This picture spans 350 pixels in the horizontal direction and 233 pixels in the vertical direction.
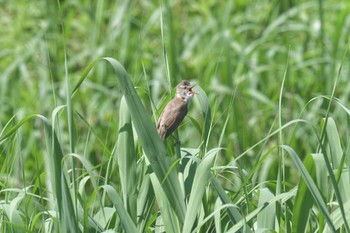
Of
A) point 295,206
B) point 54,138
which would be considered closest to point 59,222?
point 54,138

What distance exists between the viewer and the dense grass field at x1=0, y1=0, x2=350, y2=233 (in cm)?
219

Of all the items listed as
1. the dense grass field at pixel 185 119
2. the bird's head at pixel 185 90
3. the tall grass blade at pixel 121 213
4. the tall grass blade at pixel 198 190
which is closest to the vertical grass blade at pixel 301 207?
the dense grass field at pixel 185 119

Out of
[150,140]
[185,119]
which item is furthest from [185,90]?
[185,119]

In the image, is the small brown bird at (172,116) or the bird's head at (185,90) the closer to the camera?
the small brown bird at (172,116)

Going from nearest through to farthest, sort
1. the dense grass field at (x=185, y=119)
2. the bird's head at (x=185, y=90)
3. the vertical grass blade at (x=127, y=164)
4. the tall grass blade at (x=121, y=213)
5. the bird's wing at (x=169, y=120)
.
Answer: the tall grass blade at (x=121, y=213)
the dense grass field at (x=185, y=119)
the vertical grass blade at (x=127, y=164)
the bird's wing at (x=169, y=120)
the bird's head at (x=185, y=90)

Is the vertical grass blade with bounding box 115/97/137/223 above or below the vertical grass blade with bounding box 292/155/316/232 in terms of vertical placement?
above

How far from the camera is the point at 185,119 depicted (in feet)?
15.0

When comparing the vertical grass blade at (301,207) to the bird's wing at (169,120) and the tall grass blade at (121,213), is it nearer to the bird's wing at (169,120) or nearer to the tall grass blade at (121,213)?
the tall grass blade at (121,213)

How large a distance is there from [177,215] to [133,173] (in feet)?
0.64

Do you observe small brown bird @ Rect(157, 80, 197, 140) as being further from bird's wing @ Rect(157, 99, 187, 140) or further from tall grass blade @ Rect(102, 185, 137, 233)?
tall grass blade @ Rect(102, 185, 137, 233)

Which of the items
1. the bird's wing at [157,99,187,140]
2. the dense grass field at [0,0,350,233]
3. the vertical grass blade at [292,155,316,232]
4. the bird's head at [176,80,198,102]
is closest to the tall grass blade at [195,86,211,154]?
the dense grass field at [0,0,350,233]

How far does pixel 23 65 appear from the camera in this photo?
5.40 m

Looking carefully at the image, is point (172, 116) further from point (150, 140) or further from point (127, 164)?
point (150, 140)

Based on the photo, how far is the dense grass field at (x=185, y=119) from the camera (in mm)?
2191
